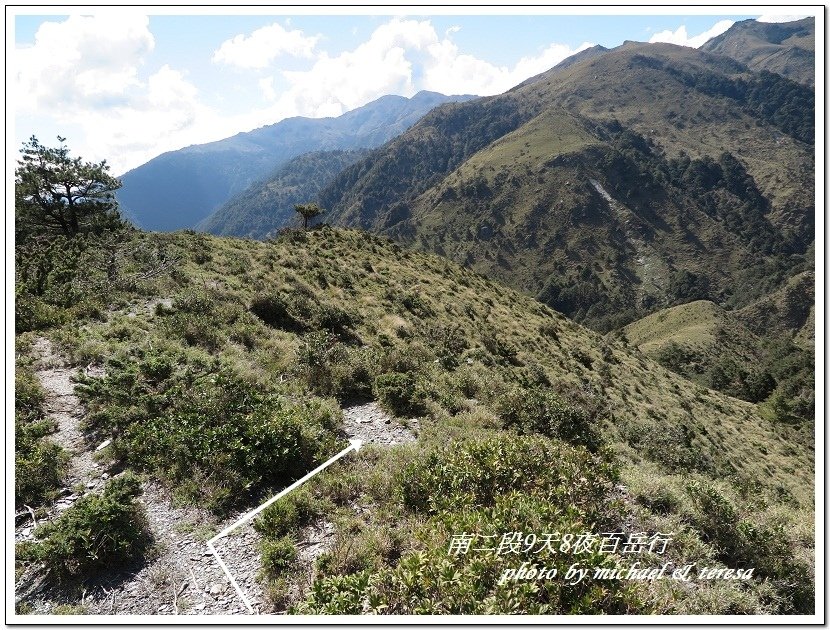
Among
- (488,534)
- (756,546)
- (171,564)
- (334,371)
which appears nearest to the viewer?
(488,534)

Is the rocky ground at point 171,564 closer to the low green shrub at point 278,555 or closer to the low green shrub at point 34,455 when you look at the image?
the low green shrub at point 278,555

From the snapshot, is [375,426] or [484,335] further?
[484,335]

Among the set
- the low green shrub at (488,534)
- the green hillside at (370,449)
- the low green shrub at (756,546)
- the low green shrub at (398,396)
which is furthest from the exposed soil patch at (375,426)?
the low green shrub at (756,546)

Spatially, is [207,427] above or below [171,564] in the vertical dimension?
above

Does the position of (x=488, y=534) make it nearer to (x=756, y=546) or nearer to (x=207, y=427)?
(x=756, y=546)

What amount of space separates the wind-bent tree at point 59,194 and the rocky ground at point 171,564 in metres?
28.9

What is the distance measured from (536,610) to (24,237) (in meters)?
35.7

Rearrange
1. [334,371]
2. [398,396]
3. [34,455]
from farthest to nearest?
[334,371] < [398,396] < [34,455]

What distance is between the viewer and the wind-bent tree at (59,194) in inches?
1162

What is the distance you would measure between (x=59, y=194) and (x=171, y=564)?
35185 millimetres

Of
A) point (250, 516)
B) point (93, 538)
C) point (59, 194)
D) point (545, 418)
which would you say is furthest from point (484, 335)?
point (59, 194)

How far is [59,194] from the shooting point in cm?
3119

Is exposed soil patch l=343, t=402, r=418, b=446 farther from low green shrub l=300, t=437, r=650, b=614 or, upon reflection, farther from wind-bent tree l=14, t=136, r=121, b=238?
wind-bent tree l=14, t=136, r=121, b=238

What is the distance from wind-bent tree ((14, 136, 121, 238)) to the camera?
29.5 meters
